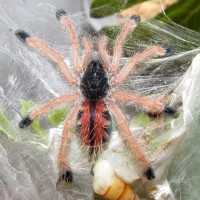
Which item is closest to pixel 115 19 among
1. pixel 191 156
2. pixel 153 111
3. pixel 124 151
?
pixel 153 111

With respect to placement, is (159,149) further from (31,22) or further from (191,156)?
(31,22)

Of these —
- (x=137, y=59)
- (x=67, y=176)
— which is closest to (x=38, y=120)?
(x=67, y=176)

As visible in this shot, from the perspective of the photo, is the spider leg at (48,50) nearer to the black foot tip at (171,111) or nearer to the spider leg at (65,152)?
the spider leg at (65,152)

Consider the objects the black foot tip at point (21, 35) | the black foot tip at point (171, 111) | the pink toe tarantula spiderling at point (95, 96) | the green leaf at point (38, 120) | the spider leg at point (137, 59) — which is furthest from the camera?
the black foot tip at point (21, 35)

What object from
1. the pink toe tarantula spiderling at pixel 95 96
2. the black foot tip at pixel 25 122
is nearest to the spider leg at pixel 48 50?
the pink toe tarantula spiderling at pixel 95 96

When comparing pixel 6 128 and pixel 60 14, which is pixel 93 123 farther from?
pixel 60 14

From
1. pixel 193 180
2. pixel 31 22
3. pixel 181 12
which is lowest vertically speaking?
pixel 193 180
